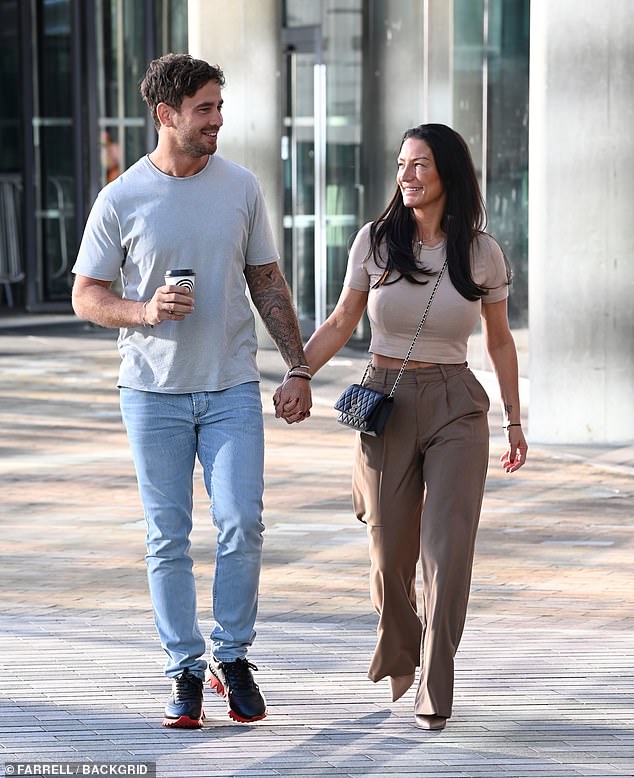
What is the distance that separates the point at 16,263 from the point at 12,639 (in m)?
20.8

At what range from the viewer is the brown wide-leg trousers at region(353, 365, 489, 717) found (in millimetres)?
5180

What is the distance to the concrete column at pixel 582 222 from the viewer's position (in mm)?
11375

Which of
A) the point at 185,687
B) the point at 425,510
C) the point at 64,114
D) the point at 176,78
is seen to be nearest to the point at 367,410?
the point at 425,510

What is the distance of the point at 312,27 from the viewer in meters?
19.4

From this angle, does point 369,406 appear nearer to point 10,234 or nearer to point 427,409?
point 427,409

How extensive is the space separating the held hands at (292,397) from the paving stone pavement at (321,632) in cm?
93

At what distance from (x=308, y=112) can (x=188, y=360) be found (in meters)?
14.9

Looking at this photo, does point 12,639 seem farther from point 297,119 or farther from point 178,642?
point 297,119

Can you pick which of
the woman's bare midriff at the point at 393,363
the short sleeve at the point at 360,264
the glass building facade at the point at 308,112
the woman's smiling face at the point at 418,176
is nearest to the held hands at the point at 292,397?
the woman's bare midriff at the point at 393,363

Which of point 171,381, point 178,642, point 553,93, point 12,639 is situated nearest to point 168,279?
point 171,381

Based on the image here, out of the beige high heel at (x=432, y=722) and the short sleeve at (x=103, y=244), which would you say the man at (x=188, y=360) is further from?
the beige high heel at (x=432, y=722)

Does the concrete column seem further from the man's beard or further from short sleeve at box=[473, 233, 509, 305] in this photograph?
the man's beard

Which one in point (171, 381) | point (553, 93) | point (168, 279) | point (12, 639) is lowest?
point (12, 639)

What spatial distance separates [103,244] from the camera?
204 inches
